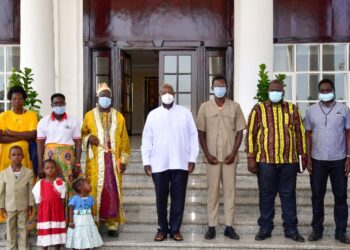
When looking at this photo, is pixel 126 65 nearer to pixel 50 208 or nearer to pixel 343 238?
pixel 50 208

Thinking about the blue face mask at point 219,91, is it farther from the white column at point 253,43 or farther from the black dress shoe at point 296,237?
the white column at point 253,43

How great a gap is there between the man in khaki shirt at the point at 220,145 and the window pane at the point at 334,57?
14.7ft

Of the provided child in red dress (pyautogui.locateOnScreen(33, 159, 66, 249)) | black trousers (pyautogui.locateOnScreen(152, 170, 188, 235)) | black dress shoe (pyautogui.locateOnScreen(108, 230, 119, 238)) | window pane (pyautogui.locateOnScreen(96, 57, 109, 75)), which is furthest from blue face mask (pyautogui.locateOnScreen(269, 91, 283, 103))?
window pane (pyautogui.locateOnScreen(96, 57, 109, 75))

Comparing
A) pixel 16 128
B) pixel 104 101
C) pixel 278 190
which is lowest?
pixel 278 190

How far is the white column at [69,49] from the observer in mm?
9375

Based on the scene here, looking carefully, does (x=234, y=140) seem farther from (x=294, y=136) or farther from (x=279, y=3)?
(x=279, y=3)

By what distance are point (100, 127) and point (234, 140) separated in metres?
1.42

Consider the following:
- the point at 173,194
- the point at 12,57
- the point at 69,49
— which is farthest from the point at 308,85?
the point at 12,57

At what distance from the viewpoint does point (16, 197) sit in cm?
517

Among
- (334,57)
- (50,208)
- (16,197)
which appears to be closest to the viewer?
(50,208)

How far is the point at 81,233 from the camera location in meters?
5.07

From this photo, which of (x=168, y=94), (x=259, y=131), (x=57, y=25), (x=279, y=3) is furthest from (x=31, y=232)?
(x=279, y=3)

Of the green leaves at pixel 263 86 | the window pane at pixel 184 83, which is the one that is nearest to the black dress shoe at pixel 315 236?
the green leaves at pixel 263 86

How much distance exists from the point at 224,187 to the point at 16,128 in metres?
2.29
